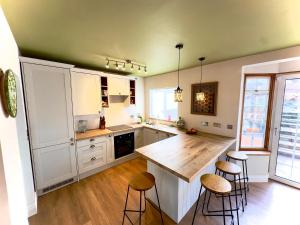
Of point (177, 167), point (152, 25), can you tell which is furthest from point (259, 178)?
point (152, 25)

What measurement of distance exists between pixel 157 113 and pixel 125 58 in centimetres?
232

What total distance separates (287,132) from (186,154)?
2.25 m

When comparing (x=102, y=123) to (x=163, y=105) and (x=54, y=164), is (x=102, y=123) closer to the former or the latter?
(x=54, y=164)

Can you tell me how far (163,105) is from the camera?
4.18m

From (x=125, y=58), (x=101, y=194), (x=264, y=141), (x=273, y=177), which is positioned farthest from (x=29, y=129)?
(x=273, y=177)

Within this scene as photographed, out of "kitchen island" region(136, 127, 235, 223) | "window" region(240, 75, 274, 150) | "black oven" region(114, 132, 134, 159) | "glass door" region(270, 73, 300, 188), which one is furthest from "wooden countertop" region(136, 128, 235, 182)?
"black oven" region(114, 132, 134, 159)

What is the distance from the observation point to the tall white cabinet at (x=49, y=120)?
6.66ft

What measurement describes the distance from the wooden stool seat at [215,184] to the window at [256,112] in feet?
5.25

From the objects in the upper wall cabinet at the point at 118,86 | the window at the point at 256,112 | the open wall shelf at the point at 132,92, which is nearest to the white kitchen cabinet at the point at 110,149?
the upper wall cabinet at the point at 118,86

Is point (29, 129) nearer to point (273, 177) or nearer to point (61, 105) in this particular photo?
point (61, 105)

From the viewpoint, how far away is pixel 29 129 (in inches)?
80.0

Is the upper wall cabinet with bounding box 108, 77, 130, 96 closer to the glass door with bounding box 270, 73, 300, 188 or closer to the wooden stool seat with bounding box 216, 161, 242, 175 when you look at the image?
the wooden stool seat with bounding box 216, 161, 242, 175

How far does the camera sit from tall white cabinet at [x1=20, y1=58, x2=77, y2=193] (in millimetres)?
2031

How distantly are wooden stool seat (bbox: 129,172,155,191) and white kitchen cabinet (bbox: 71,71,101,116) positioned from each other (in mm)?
1932
